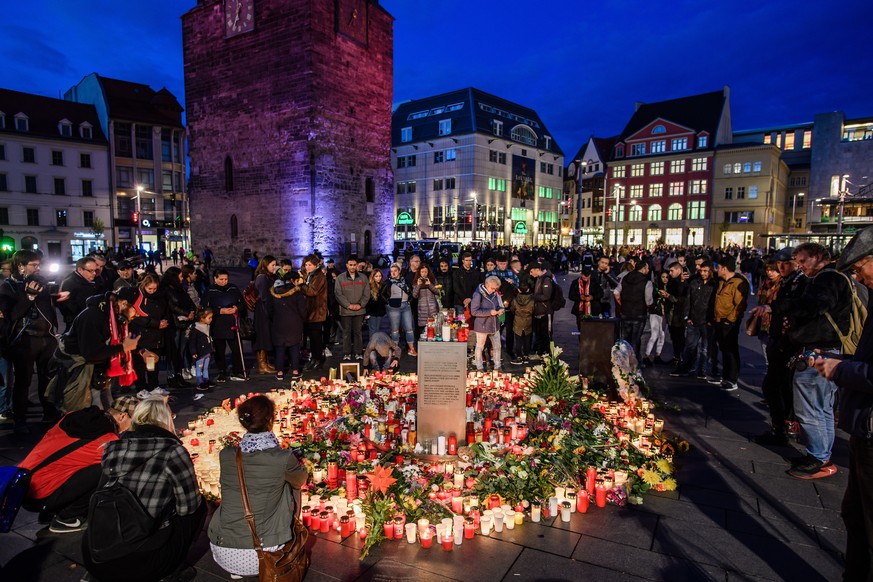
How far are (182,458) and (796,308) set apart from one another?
5761mm

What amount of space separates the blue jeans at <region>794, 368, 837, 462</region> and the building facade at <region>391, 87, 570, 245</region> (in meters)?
49.9

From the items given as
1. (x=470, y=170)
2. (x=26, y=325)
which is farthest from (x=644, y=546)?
(x=470, y=170)

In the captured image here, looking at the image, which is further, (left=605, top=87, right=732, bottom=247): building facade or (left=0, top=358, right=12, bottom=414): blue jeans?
(left=605, top=87, right=732, bottom=247): building facade

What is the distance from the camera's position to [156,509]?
11.1 feet

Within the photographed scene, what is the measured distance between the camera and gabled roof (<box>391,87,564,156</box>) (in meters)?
57.4

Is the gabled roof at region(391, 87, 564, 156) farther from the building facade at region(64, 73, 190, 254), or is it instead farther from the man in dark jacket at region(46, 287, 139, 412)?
the man in dark jacket at region(46, 287, 139, 412)

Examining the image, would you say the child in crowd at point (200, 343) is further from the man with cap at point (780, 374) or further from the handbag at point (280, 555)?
the man with cap at point (780, 374)

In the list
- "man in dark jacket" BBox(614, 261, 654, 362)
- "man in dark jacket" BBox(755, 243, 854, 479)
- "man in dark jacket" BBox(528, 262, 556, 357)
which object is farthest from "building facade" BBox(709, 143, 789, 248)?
"man in dark jacket" BBox(755, 243, 854, 479)

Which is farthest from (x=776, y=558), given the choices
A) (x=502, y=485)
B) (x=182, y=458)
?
(x=182, y=458)

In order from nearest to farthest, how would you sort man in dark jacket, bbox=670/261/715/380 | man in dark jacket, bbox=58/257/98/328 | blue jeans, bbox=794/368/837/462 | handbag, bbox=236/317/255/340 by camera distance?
blue jeans, bbox=794/368/837/462
man in dark jacket, bbox=58/257/98/328
man in dark jacket, bbox=670/261/715/380
handbag, bbox=236/317/255/340

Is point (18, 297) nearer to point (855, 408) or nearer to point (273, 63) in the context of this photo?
point (855, 408)

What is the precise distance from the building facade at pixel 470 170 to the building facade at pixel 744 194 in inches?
785

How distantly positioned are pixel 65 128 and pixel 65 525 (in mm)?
58501

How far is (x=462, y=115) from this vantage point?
189 feet
